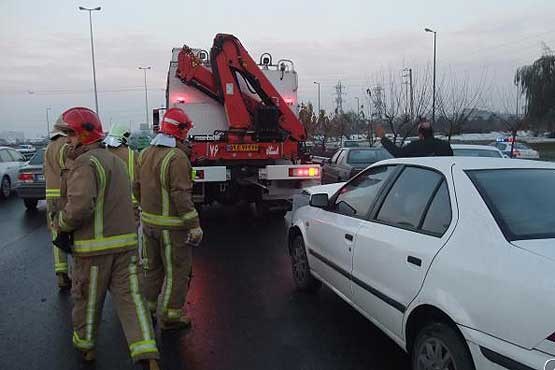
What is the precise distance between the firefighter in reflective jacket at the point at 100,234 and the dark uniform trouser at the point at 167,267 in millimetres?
706

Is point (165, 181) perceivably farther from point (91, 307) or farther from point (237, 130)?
point (237, 130)

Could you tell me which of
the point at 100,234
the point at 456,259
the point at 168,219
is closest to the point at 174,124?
the point at 168,219

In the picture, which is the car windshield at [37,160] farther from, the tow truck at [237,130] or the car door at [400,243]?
the car door at [400,243]

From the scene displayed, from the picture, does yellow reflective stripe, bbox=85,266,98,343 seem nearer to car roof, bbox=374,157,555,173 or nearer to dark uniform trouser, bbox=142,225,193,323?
dark uniform trouser, bbox=142,225,193,323

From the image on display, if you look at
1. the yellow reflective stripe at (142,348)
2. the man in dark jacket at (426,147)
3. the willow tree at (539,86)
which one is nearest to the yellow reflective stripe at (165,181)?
the yellow reflective stripe at (142,348)

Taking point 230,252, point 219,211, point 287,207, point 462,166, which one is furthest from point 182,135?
point 219,211

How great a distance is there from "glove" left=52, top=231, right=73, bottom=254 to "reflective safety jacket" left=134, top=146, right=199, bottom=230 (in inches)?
35.8

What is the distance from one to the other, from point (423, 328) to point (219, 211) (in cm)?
910

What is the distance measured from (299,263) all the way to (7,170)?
12.8 m

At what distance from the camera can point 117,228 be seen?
3656 millimetres

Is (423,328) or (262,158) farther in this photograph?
(262,158)

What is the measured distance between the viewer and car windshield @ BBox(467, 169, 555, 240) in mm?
2820

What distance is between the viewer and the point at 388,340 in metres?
4.30

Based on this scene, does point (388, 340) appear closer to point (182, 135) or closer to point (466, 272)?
point (466, 272)
